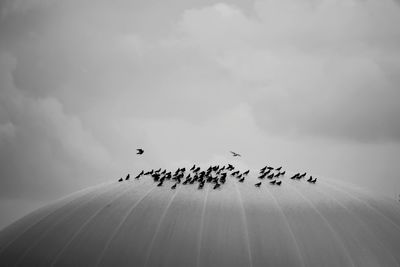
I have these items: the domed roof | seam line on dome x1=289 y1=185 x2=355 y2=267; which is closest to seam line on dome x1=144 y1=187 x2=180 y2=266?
the domed roof

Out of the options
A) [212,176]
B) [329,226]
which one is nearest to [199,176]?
[212,176]

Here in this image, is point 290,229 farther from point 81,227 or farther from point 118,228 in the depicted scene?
point 81,227

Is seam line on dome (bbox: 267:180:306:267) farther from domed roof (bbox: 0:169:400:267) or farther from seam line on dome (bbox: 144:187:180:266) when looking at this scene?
seam line on dome (bbox: 144:187:180:266)

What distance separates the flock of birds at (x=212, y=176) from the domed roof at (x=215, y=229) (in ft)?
1.35

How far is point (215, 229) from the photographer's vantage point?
84.1 feet

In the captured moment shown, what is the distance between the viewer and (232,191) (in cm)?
2917

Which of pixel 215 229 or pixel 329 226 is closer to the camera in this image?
pixel 215 229

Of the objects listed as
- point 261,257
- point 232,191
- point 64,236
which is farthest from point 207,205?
point 64,236

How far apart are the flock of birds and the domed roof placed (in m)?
0.41

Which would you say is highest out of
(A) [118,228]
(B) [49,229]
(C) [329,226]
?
(C) [329,226]

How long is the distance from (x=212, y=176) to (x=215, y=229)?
246 inches

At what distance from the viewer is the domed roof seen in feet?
80.8

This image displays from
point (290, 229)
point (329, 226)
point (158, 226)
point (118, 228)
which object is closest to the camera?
point (290, 229)

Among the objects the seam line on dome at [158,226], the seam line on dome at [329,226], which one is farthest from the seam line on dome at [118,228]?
the seam line on dome at [329,226]
